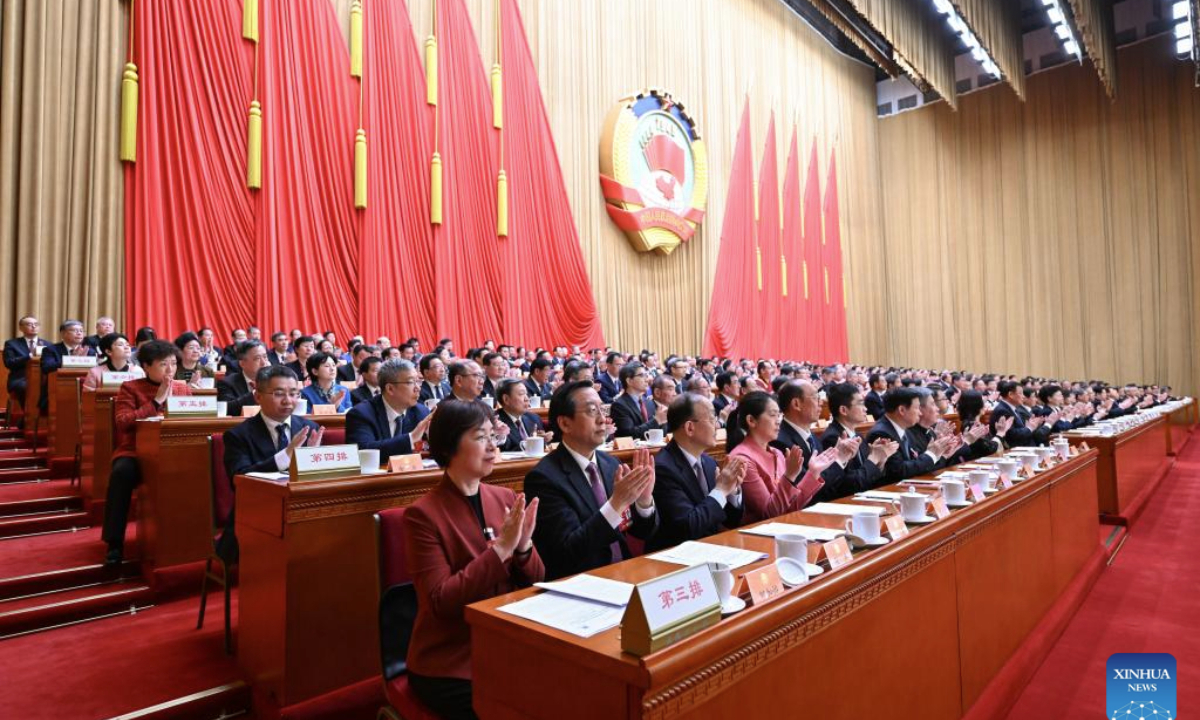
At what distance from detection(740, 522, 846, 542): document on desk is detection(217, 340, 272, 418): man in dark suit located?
9.07 ft

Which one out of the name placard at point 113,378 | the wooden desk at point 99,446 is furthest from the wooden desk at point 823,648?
the name placard at point 113,378

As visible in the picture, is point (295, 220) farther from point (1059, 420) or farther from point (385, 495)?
point (1059, 420)

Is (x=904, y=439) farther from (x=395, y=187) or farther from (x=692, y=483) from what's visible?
(x=395, y=187)

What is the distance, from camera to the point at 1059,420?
231 inches

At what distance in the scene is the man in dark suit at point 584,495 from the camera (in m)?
1.58

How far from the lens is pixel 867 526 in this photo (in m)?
1.51

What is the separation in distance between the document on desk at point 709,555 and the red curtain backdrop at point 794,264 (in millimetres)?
11640

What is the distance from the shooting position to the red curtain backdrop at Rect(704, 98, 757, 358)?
11438mm

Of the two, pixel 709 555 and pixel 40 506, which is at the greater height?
pixel 709 555

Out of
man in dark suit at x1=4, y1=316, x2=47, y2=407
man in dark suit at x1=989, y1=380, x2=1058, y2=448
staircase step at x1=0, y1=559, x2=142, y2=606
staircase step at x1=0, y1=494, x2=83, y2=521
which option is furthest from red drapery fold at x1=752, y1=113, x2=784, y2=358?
staircase step at x1=0, y1=559, x2=142, y2=606

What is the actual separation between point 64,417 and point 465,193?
462 centimetres

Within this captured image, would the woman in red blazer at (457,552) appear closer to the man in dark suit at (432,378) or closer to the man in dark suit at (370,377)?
the man in dark suit at (370,377)

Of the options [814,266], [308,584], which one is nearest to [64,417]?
[308,584]

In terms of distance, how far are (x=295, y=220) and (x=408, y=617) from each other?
571 cm
